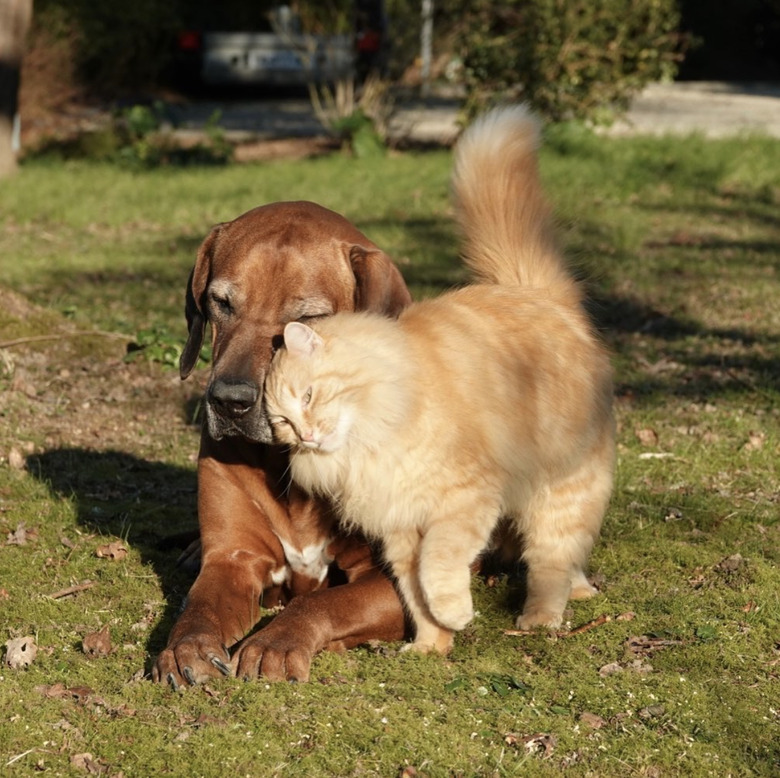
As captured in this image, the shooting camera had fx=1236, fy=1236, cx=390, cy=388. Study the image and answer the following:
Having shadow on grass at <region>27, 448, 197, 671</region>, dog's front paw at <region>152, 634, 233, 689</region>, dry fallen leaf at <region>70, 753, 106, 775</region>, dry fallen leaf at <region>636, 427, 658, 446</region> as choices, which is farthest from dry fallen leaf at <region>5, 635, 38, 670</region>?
dry fallen leaf at <region>636, 427, 658, 446</region>

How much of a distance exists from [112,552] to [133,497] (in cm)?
89

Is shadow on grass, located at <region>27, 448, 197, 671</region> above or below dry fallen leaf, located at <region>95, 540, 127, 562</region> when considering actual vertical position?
below

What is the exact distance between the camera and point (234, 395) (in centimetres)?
402

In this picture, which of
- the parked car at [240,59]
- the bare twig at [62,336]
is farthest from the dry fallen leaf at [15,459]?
the parked car at [240,59]

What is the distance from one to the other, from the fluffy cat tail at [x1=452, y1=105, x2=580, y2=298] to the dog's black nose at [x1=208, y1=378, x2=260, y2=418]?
1345 millimetres

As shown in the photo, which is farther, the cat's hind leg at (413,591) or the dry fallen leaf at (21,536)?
the dry fallen leaf at (21,536)

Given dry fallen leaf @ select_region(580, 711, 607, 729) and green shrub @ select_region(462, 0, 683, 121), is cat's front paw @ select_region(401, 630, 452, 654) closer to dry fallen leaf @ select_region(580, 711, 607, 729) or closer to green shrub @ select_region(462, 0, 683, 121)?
dry fallen leaf @ select_region(580, 711, 607, 729)

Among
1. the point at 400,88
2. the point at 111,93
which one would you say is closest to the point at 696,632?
the point at 400,88

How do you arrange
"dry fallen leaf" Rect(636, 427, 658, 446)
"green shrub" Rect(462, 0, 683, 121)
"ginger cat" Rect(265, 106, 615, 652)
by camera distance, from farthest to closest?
"green shrub" Rect(462, 0, 683, 121) → "dry fallen leaf" Rect(636, 427, 658, 446) → "ginger cat" Rect(265, 106, 615, 652)

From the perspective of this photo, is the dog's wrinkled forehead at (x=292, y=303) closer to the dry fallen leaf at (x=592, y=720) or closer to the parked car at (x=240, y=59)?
the dry fallen leaf at (x=592, y=720)

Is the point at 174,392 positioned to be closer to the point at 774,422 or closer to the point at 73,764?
the point at 774,422

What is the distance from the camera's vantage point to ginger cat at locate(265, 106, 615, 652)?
12.4 ft

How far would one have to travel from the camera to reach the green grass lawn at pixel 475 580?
352 cm

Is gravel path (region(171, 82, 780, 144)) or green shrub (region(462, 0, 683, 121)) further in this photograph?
gravel path (region(171, 82, 780, 144))
